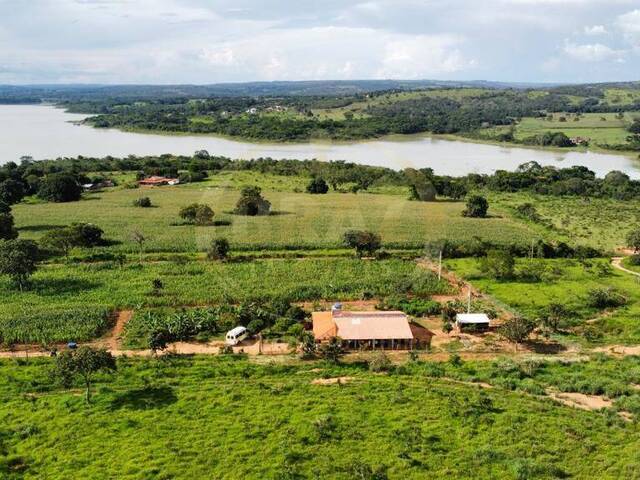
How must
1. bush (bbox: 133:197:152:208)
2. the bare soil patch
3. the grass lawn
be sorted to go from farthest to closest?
the grass lawn, bush (bbox: 133:197:152:208), the bare soil patch

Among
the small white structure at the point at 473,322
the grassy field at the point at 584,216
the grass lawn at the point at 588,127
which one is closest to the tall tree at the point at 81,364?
the small white structure at the point at 473,322

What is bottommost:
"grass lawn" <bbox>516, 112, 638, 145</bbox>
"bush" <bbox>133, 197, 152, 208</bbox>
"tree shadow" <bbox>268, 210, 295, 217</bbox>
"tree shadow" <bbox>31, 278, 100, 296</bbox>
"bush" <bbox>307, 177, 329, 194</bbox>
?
"tree shadow" <bbox>31, 278, 100, 296</bbox>

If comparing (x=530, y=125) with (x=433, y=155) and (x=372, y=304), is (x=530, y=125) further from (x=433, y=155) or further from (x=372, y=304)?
(x=372, y=304)

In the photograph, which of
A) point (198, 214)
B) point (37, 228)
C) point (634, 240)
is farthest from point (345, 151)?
point (634, 240)

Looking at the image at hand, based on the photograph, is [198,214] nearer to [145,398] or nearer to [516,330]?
[145,398]

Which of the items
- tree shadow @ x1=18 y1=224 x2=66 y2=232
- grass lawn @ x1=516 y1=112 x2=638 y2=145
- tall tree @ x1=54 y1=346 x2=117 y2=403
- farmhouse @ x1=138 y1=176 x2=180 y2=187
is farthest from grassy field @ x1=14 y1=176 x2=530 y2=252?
grass lawn @ x1=516 y1=112 x2=638 y2=145

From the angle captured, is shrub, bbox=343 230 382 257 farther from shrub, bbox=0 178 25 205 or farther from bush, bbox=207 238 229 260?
shrub, bbox=0 178 25 205

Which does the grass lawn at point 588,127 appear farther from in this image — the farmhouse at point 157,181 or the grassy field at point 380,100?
the farmhouse at point 157,181
